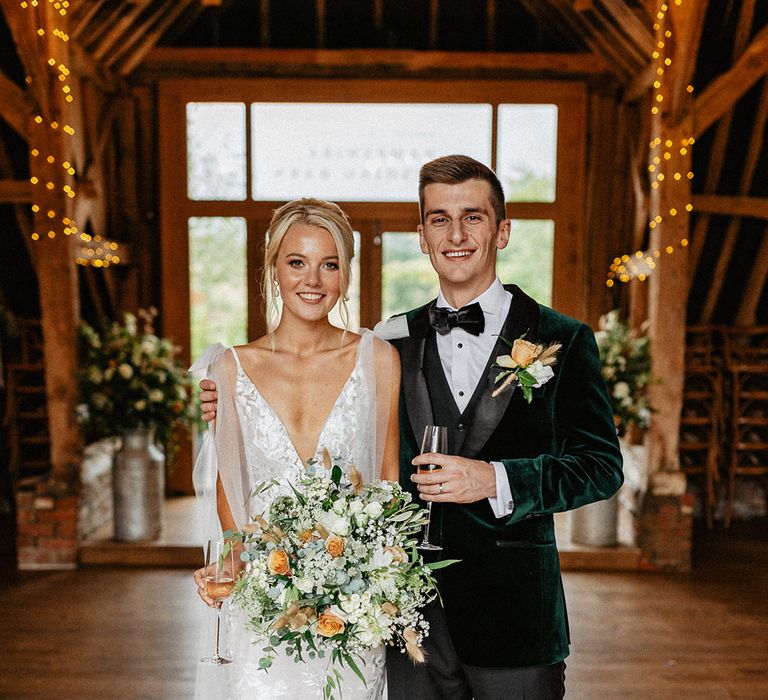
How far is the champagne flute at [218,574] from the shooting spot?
187 cm

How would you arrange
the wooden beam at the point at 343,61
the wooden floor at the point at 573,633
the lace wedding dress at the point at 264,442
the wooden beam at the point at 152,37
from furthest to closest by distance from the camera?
1. the wooden beam at the point at 343,61
2. the wooden beam at the point at 152,37
3. the wooden floor at the point at 573,633
4. the lace wedding dress at the point at 264,442

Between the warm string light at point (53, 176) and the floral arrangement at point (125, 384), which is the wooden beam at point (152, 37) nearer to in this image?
the warm string light at point (53, 176)

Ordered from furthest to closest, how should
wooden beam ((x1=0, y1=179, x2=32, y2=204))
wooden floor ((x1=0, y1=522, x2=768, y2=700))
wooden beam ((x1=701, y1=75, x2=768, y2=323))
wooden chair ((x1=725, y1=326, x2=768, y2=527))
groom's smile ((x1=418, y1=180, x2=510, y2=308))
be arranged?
wooden chair ((x1=725, y1=326, x2=768, y2=527)) → wooden beam ((x1=701, y1=75, x2=768, y2=323)) → wooden beam ((x1=0, y1=179, x2=32, y2=204)) → wooden floor ((x1=0, y1=522, x2=768, y2=700)) → groom's smile ((x1=418, y1=180, x2=510, y2=308))

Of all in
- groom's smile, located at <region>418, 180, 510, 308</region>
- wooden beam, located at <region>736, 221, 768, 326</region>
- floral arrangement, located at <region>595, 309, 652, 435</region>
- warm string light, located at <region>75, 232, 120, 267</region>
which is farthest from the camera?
wooden beam, located at <region>736, 221, 768, 326</region>

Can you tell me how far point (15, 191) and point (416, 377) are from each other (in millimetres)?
3984

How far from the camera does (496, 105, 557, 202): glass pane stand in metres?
6.61

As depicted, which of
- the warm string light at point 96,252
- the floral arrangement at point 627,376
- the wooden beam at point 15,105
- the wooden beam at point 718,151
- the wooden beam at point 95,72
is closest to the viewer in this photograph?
the wooden beam at point 15,105

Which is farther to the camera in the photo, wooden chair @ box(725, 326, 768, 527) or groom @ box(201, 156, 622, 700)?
wooden chair @ box(725, 326, 768, 527)

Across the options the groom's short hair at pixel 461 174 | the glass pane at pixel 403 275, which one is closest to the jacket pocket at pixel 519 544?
the groom's short hair at pixel 461 174

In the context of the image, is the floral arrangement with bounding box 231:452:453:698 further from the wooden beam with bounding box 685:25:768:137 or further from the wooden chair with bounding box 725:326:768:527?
the wooden chair with bounding box 725:326:768:527

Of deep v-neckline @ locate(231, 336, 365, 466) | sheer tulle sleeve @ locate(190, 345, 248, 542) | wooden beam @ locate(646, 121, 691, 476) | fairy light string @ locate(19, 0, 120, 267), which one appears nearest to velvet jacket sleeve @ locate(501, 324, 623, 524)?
deep v-neckline @ locate(231, 336, 365, 466)

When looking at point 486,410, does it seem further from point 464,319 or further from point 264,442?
point 264,442

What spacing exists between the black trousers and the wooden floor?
60.4 inches

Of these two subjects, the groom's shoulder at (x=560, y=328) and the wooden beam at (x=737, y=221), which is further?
the wooden beam at (x=737, y=221)
